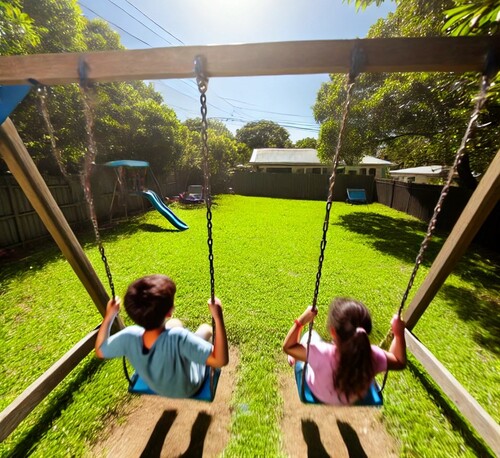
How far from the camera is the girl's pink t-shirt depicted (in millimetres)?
1527

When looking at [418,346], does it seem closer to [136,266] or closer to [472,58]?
[472,58]

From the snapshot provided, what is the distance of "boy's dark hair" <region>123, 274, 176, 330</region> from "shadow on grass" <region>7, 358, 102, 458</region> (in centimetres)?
152

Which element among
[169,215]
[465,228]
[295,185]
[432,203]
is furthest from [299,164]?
[465,228]

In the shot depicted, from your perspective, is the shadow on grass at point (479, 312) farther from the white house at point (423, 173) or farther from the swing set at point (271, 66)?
the white house at point (423, 173)

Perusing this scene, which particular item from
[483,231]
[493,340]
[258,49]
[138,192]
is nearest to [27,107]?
[138,192]

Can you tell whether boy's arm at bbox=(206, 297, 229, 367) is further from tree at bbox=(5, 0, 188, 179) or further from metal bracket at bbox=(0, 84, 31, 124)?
metal bracket at bbox=(0, 84, 31, 124)

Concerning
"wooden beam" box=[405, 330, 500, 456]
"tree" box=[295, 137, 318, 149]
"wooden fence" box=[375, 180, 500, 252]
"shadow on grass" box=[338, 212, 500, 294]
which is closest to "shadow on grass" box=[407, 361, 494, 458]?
"wooden beam" box=[405, 330, 500, 456]

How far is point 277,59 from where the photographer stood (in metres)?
1.46

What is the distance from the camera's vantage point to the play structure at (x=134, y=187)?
8.16 meters

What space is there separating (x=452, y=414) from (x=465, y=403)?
369 mm

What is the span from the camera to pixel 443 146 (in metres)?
8.43

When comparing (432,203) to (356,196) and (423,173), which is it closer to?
(356,196)

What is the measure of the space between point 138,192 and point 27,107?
4.14 meters

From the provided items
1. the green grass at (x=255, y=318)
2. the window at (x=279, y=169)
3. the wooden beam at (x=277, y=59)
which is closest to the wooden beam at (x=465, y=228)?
the wooden beam at (x=277, y=59)
